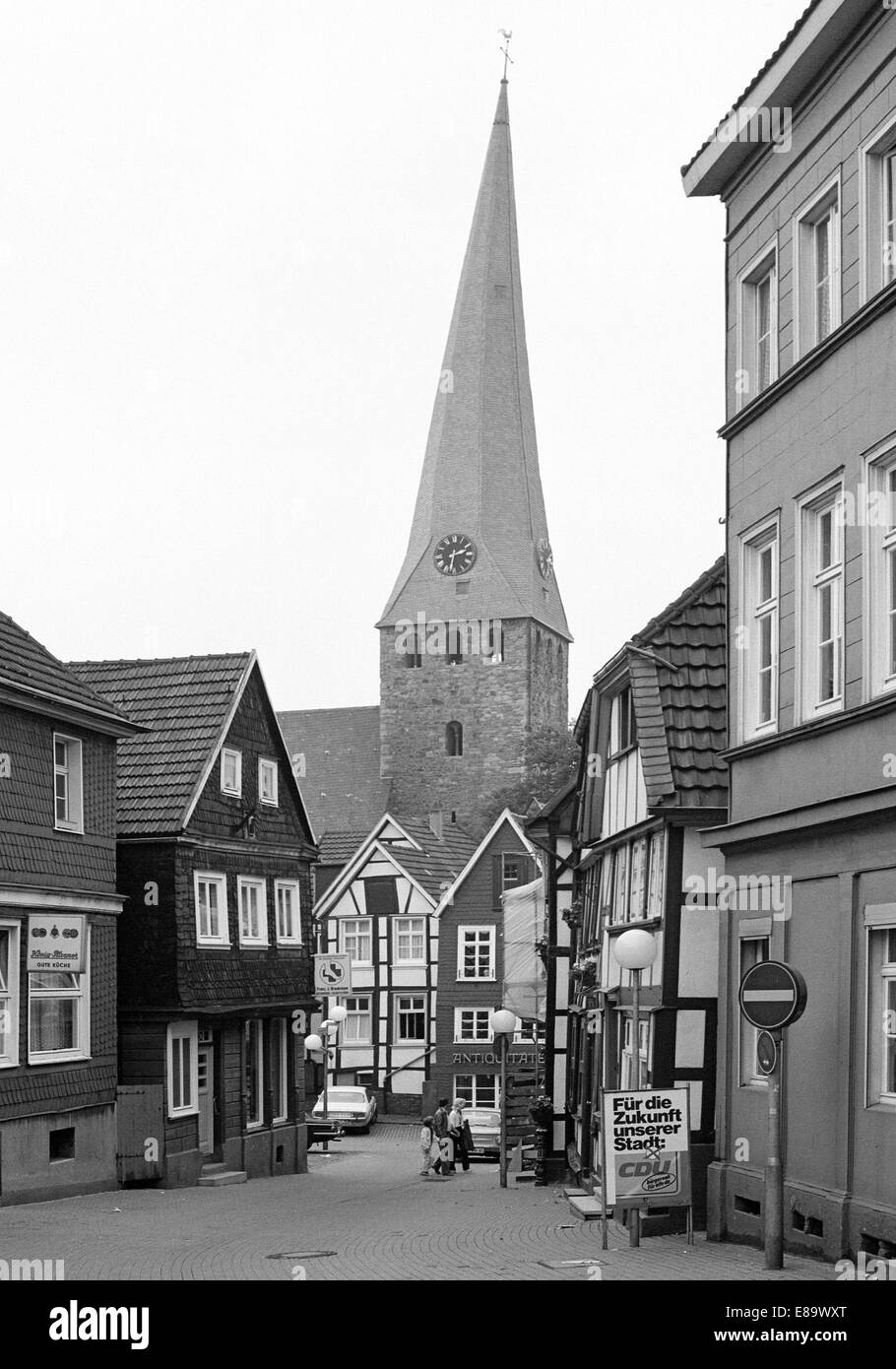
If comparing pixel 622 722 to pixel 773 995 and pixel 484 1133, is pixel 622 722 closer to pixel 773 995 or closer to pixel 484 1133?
pixel 773 995

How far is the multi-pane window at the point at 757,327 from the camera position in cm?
1730

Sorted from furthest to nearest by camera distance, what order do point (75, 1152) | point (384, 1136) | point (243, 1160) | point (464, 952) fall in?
1. point (464, 952)
2. point (384, 1136)
3. point (243, 1160)
4. point (75, 1152)

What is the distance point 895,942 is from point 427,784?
93.0 metres

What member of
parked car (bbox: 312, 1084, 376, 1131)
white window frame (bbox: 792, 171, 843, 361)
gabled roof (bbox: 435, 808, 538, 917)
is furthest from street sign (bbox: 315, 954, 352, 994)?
white window frame (bbox: 792, 171, 843, 361)

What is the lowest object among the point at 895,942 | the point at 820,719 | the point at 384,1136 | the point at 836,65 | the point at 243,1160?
the point at 384,1136

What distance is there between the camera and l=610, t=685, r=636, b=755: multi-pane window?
23.0 meters

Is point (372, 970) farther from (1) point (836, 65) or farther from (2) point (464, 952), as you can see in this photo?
(1) point (836, 65)

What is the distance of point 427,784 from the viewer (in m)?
107

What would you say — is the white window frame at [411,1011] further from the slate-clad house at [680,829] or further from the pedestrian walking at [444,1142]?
the slate-clad house at [680,829]

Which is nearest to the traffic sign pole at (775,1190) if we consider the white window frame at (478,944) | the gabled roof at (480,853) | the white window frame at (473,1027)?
the gabled roof at (480,853)

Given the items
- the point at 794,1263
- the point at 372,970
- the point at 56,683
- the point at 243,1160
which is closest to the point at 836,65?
the point at 794,1263

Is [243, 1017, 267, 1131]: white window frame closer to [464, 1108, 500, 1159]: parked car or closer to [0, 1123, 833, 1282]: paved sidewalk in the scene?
[0, 1123, 833, 1282]: paved sidewalk

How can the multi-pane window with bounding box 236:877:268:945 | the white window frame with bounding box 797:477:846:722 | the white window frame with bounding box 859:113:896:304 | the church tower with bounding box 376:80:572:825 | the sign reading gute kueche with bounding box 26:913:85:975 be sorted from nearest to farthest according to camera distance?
the white window frame with bounding box 859:113:896:304, the white window frame with bounding box 797:477:846:722, the sign reading gute kueche with bounding box 26:913:85:975, the multi-pane window with bounding box 236:877:268:945, the church tower with bounding box 376:80:572:825

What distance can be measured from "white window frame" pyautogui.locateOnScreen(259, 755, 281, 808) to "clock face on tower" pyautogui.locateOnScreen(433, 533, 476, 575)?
72.5 m
